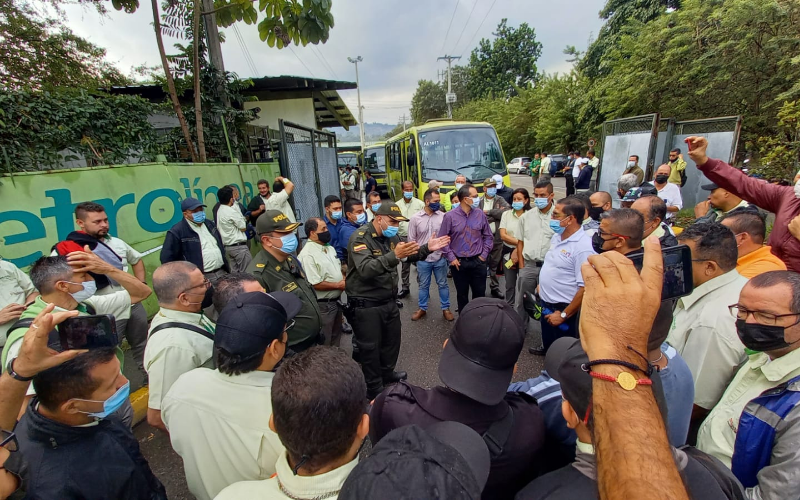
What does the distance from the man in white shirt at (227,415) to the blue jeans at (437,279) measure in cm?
332

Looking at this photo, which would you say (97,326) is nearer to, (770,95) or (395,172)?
(395,172)

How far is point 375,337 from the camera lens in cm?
306

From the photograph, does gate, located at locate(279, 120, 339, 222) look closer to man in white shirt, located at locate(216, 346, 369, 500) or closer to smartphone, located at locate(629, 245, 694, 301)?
man in white shirt, located at locate(216, 346, 369, 500)

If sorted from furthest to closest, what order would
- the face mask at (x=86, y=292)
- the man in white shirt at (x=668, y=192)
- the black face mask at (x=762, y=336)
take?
the man in white shirt at (x=668, y=192) < the face mask at (x=86, y=292) < the black face mask at (x=762, y=336)

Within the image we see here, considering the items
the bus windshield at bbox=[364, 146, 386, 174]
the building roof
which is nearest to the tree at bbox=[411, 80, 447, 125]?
the bus windshield at bbox=[364, 146, 386, 174]

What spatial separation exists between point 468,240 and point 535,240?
2.49 feet

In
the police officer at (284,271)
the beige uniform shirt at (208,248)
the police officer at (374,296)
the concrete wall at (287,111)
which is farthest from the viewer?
the concrete wall at (287,111)

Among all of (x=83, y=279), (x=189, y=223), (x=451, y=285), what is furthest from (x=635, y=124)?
(x=83, y=279)

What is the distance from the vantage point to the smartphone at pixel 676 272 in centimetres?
110

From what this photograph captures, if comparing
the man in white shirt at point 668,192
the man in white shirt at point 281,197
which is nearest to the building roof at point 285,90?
the man in white shirt at point 281,197

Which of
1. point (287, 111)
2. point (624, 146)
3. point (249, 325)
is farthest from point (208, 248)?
point (624, 146)

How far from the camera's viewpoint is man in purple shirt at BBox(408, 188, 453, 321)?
15.3ft

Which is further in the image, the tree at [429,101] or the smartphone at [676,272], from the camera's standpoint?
the tree at [429,101]

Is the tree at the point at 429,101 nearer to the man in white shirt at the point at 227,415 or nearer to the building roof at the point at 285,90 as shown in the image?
the building roof at the point at 285,90
